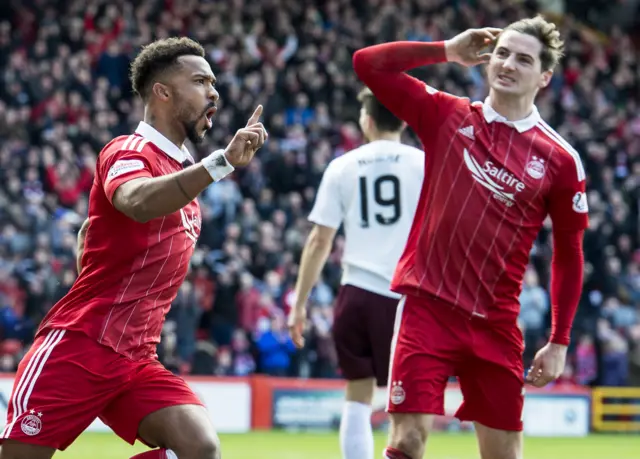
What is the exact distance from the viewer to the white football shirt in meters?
8.06

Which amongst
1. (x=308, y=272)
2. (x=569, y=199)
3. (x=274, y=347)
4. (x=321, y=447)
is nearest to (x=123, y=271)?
(x=569, y=199)

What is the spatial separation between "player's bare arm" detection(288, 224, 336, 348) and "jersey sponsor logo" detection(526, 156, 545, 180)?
7.13 feet

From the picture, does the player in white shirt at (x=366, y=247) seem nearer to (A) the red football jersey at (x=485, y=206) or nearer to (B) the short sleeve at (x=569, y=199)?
(A) the red football jersey at (x=485, y=206)

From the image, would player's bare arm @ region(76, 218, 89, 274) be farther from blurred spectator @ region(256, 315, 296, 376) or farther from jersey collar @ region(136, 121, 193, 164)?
blurred spectator @ region(256, 315, 296, 376)

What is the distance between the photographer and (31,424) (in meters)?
5.50

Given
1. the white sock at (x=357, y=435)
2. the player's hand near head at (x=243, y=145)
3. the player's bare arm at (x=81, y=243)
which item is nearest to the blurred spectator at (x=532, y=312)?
the white sock at (x=357, y=435)

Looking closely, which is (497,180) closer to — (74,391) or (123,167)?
(123,167)

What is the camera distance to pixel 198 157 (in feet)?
63.1

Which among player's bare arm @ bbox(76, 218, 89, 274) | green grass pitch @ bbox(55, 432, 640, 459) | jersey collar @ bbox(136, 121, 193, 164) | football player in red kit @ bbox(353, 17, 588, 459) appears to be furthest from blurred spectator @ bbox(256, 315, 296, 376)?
jersey collar @ bbox(136, 121, 193, 164)

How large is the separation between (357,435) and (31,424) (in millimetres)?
2871

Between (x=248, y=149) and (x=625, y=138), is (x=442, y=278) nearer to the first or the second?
(x=248, y=149)

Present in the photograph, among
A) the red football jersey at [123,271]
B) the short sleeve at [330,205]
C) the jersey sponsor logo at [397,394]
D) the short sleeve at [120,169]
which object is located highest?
the short sleeve at [120,169]

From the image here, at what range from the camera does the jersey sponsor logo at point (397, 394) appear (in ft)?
19.8

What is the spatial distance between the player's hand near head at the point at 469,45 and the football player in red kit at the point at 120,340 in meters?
1.29
